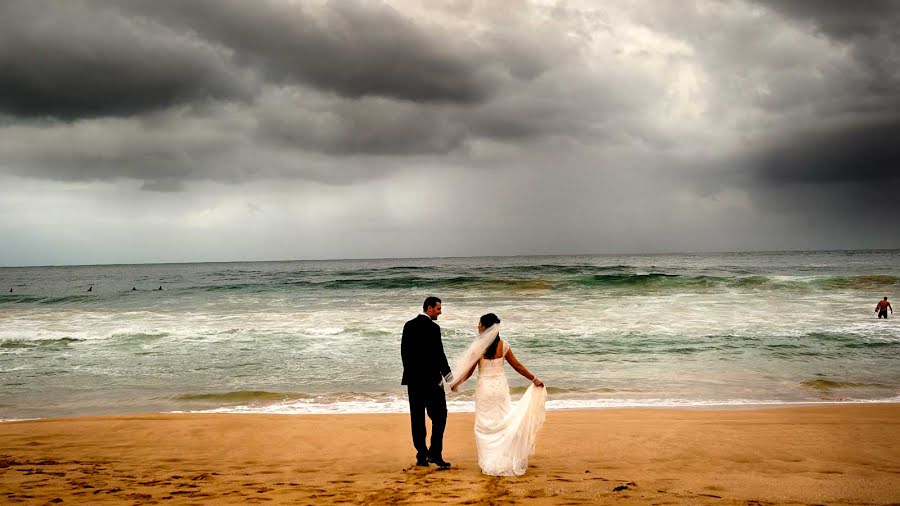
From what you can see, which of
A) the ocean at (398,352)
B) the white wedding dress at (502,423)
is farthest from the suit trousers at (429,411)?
the ocean at (398,352)

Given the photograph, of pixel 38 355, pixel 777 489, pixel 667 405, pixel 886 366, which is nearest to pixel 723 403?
pixel 667 405

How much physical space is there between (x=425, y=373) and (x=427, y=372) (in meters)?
0.03

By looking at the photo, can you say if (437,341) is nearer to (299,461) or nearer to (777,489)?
(299,461)

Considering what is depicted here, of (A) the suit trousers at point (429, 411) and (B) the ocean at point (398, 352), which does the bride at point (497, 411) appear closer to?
(A) the suit trousers at point (429, 411)

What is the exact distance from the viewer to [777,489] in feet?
17.5

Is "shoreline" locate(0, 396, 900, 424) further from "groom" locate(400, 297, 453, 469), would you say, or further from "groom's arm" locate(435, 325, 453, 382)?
"groom's arm" locate(435, 325, 453, 382)

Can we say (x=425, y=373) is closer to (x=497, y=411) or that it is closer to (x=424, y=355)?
(x=424, y=355)

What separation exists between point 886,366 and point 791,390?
431 cm

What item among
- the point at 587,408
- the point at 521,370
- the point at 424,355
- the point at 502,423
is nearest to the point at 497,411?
the point at 502,423

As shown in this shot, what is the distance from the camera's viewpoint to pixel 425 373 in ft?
19.8

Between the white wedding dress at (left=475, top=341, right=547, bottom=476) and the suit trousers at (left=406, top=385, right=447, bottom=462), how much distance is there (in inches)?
16.3

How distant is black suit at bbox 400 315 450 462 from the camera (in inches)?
237

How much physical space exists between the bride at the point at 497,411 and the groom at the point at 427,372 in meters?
0.21

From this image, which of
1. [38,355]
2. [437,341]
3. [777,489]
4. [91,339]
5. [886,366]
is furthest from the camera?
[91,339]
